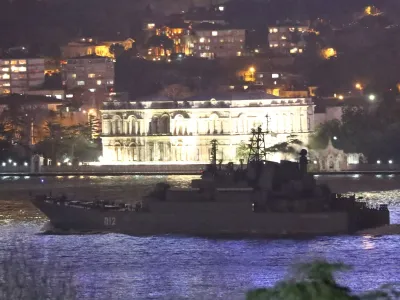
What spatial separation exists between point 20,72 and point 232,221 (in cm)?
7184

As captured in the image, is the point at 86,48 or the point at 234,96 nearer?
the point at 234,96

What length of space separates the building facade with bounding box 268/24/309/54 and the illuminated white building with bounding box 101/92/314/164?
39.0 metres

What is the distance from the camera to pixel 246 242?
1850 inches

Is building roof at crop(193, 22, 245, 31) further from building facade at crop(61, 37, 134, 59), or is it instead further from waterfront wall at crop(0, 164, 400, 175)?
waterfront wall at crop(0, 164, 400, 175)

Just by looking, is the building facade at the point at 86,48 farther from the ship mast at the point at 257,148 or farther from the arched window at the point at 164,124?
the ship mast at the point at 257,148

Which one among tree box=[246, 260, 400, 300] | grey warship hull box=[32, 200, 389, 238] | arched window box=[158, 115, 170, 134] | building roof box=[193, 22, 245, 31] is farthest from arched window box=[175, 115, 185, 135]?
tree box=[246, 260, 400, 300]

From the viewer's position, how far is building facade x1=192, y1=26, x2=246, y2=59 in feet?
427

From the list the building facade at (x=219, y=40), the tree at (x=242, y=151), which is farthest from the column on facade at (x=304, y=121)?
the building facade at (x=219, y=40)

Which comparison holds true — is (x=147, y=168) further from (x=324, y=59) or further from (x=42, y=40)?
(x=42, y=40)

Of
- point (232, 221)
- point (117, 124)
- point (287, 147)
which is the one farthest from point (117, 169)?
point (232, 221)

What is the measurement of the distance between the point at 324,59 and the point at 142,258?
77.6m

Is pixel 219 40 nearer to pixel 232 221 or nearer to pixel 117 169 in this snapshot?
pixel 117 169

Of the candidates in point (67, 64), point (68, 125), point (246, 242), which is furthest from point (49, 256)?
point (67, 64)

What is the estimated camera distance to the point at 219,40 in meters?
131
